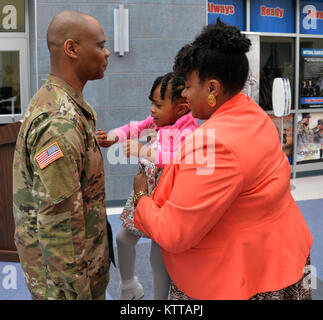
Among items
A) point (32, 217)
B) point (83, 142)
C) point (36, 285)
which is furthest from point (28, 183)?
point (36, 285)

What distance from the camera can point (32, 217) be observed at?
139cm

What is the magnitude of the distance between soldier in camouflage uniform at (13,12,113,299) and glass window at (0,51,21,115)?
4235mm

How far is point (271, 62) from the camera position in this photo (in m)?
6.84

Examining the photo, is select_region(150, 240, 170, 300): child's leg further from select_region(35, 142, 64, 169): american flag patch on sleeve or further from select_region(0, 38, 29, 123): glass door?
select_region(0, 38, 29, 123): glass door

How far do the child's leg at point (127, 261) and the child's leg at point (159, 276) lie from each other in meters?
0.24

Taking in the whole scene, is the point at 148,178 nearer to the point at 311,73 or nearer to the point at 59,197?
the point at 59,197

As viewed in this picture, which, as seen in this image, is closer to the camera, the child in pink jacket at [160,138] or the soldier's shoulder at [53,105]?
the soldier's shoulder at [53,105]

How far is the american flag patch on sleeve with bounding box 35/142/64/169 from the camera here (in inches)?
47.6

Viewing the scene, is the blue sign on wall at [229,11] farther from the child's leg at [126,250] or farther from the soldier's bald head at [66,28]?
the soldier's bald head at [66,28]

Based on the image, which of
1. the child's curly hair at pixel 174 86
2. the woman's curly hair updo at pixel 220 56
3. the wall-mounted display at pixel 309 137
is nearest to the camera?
the woman's curly hair updo at pixel 220 56

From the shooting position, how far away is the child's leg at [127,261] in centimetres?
244

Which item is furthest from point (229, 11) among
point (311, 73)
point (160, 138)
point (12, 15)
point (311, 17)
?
point (160, 138)

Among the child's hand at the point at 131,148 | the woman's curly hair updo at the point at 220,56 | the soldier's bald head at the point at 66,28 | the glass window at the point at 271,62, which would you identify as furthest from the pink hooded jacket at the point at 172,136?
the glass window at the point at 271,62

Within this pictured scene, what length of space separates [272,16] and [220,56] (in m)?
5.91
